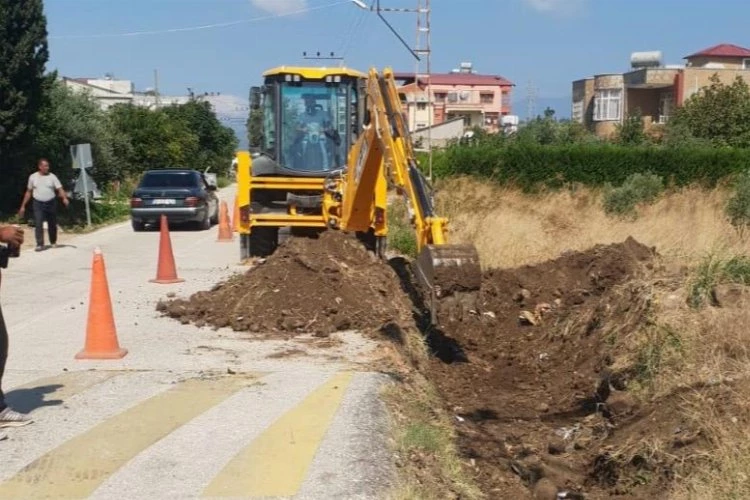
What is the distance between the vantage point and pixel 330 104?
52.0 feet

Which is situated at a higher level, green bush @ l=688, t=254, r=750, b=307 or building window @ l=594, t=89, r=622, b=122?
building window @ l=594, t=89, r=622, b=122

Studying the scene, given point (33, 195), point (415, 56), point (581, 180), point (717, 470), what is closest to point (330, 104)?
point (33, 195)

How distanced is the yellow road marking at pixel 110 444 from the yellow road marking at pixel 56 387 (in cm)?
73

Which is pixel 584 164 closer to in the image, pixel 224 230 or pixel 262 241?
pixel 224 230

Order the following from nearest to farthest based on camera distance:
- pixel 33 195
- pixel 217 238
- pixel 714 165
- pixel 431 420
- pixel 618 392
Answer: pixel 431 420 → pixel 618 392 → pixel 33 195 → pixel 217 238 → pixel 714 165

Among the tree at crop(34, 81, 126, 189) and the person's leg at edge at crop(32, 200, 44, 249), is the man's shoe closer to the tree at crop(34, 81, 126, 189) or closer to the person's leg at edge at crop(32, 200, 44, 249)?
the person's leg at edge at crop(32, 200, 44, 249)

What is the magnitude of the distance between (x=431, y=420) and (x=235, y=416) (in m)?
1.60

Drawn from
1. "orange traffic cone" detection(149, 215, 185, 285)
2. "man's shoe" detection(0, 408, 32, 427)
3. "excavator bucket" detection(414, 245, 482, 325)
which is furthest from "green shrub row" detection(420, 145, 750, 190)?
"man's shoe" detection(0, 408, 32, 427)

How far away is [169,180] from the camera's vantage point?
2609 cm

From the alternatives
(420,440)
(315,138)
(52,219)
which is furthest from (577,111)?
(420,440)

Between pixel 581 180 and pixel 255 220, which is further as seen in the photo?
pixel 581 180

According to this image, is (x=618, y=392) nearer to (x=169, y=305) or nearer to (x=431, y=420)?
(x=431, y=420)

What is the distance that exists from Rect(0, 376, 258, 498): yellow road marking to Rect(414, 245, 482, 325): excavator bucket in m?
1.87

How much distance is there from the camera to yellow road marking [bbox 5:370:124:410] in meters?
7.38
